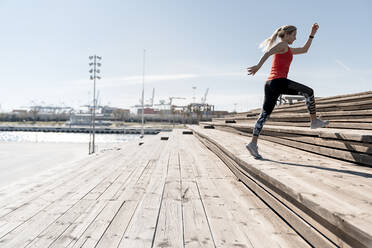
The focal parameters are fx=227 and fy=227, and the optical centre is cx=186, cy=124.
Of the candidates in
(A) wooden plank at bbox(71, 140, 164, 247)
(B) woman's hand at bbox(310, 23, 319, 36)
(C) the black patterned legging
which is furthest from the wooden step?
(A) wooden plank at bbox(71, 140, 164, 247)

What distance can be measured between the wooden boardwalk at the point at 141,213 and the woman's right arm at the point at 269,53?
3.88 ft

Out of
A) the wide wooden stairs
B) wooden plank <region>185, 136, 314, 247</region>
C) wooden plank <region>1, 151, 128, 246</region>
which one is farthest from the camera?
wooden plank <region>1, 151, 128, 246</region>

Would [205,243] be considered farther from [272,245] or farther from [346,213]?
[346,213]

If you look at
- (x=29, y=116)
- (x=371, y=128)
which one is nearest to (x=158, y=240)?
(x=371, y=128)

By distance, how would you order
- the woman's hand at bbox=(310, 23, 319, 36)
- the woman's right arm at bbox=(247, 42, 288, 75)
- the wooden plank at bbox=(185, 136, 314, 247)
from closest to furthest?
the wooden plank at bbox=(185, 136, 314, 247) → the woman's right arm at bbox=(247, 42, 288, 75) → the woman's hand at bbox=(310, 23, 319, 36)

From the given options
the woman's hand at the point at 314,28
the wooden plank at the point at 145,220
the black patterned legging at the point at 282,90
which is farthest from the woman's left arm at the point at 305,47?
the wooden plank at the point at 145,220

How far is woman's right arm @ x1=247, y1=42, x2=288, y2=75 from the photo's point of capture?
2.61m

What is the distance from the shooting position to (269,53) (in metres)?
2.61

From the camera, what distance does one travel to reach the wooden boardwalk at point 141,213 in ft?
5.11

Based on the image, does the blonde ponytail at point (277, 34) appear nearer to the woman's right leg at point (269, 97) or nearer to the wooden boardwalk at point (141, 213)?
the woman's right leg at point (269, 97)

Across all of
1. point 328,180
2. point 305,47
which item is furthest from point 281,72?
point 328,180

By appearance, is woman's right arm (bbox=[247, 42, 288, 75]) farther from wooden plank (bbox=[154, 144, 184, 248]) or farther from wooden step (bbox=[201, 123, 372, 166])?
wooden plank (bbox=[154, 144, 184, 248])

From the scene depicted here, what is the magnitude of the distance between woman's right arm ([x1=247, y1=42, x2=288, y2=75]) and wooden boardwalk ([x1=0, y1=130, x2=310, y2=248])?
1183mm

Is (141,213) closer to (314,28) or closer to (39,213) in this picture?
(39,213)
